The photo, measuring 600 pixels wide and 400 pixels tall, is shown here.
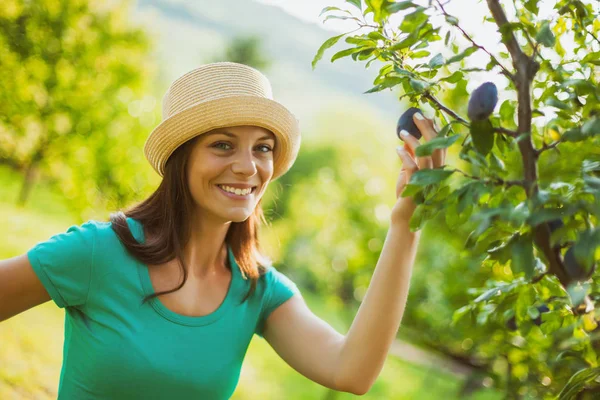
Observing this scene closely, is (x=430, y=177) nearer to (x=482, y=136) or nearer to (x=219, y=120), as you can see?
(x=482, y=136)

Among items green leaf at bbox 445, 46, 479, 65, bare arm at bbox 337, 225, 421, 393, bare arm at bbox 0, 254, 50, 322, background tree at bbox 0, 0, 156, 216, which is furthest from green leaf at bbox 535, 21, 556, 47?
background tree at bbox 0, 0, 156, 216

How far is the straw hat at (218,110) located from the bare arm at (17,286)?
1.87ft

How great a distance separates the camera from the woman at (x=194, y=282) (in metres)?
1.82

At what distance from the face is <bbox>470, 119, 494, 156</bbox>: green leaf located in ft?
3.16

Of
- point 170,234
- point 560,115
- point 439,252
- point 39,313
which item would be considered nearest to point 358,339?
point 170,234

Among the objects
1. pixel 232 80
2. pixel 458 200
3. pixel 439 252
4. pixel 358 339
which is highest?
pixel 439 252

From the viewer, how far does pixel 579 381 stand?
1.28 metres

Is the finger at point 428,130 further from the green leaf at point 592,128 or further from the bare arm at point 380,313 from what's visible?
the green leaf at point 592,128

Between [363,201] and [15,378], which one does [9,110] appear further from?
[363,201]

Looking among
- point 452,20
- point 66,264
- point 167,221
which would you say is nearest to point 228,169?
point 167,221

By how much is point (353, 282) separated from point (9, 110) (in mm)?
10586

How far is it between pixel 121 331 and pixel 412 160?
103 cm

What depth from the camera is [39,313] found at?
10578mm

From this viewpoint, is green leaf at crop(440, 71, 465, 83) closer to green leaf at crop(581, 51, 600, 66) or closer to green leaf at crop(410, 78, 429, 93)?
green leaf at crop(410, 78, 429, 93)
